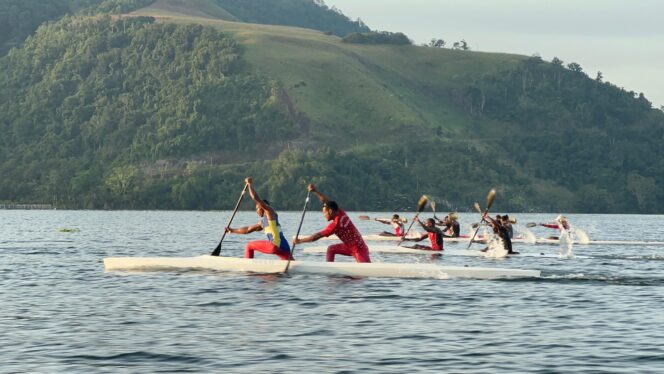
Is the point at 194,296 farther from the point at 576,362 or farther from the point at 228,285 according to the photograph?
the point at 576,362

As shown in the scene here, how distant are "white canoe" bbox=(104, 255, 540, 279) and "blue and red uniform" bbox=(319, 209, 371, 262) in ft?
1.30

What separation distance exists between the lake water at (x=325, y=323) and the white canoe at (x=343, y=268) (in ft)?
0.85

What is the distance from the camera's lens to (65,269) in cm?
3875

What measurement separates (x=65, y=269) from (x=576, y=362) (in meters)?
24.3

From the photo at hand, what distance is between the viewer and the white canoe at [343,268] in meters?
31.7

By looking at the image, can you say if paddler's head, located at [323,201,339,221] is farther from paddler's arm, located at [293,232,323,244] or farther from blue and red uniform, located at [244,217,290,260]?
blue and red uniform, located at [244,217,290,260]

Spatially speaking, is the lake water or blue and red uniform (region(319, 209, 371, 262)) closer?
the lake water

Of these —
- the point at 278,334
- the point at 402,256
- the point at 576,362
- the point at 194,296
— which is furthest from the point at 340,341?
the point at 402,256

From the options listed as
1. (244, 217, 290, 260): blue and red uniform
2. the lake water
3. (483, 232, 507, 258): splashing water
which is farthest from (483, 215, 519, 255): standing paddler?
(244, 217, 290, 260): blue and red uniform

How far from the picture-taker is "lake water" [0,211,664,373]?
18.6m

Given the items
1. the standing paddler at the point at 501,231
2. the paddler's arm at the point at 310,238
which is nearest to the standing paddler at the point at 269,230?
the paddler's arm at the point at 310,238

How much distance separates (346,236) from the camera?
31.5 m

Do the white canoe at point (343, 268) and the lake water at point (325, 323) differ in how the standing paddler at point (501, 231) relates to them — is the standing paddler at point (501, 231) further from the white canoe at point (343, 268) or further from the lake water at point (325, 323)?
the white canoe at point (343, 268)

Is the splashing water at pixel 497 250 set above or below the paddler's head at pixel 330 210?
below
